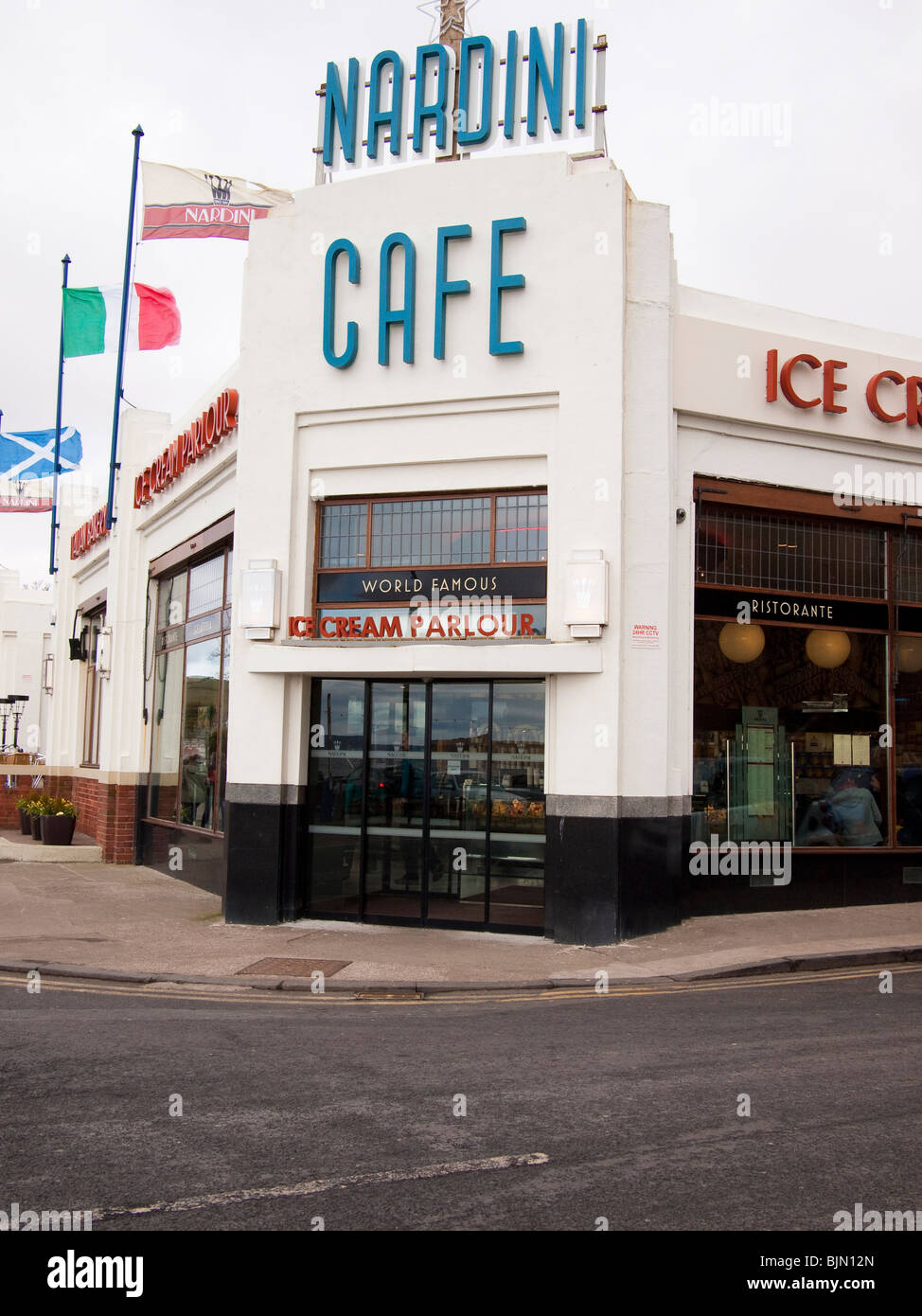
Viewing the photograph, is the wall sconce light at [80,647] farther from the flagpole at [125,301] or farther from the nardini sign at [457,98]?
the nardini sign at [457,98]

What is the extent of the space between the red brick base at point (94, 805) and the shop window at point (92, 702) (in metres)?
0.62

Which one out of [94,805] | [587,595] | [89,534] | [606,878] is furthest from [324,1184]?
[89,534]

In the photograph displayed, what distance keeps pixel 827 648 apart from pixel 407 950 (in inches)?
251

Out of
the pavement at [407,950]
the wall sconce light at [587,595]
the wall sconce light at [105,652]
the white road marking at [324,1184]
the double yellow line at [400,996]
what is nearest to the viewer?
the white road marking at [324,1184]

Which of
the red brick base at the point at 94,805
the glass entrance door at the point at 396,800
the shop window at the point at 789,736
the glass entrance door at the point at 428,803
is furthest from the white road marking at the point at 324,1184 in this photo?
the red brick base at the point at 94,805

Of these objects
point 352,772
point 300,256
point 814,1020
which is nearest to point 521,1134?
point 814,1020

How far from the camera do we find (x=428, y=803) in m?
12.8

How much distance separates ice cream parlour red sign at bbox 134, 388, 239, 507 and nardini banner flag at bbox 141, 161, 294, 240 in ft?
9.88

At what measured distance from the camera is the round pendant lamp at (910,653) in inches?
565

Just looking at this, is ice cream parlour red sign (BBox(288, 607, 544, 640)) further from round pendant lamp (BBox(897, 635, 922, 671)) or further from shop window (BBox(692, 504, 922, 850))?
round pendant lamp (BBox(897, 635, 922, 671))

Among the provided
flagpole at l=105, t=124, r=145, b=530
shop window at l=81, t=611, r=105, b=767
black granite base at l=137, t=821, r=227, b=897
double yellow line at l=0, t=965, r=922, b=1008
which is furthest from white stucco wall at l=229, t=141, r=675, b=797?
shop window at l=81, t=611, r=105, b=767

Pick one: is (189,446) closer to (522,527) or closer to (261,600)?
(261,600)

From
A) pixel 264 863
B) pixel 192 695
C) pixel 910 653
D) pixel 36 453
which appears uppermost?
pixel 36 453

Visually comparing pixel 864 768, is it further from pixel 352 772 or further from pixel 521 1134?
pixel 521 1134
